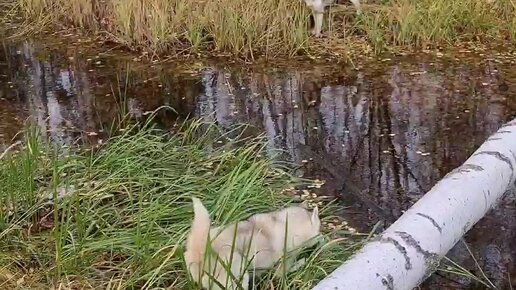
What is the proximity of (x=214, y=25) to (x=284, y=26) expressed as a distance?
2.19ft

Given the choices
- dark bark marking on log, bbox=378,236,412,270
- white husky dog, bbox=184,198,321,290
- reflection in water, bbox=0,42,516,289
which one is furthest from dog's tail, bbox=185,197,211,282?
reflection in water, bbox=0,42,516,289

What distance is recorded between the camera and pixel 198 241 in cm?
265

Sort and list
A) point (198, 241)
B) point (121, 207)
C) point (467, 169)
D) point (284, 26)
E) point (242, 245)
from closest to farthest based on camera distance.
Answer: point (198, 241) → point (242, 245) → point (467, 169) → point (121, 207) → point (284, 26)

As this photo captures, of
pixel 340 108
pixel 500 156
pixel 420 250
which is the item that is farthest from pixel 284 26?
pixel 420 250

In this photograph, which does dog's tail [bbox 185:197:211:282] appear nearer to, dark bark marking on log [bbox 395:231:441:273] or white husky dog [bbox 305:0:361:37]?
dark bark marking on log [bbox 395:231:441:273]

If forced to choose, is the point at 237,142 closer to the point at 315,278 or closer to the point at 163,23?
the point at 315,278

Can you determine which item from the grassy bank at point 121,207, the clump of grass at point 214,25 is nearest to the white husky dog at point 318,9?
the clump of grass at point 214,25

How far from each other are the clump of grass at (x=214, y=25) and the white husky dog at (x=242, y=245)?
13.6ft

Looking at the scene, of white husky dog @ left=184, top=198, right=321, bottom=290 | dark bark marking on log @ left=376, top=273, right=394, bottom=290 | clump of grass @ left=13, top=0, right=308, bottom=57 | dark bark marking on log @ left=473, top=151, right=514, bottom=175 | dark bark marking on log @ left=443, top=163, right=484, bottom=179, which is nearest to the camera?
dark bark marking on log @ left=376, top=273, right=394, bottom=290

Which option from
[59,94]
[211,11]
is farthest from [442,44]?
[59,94]

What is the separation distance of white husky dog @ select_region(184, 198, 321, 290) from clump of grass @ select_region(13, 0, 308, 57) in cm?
414

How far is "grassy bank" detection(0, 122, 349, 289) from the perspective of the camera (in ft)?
10.2

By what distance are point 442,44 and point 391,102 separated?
68.1 inches

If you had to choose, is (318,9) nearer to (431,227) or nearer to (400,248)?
(431,227)
